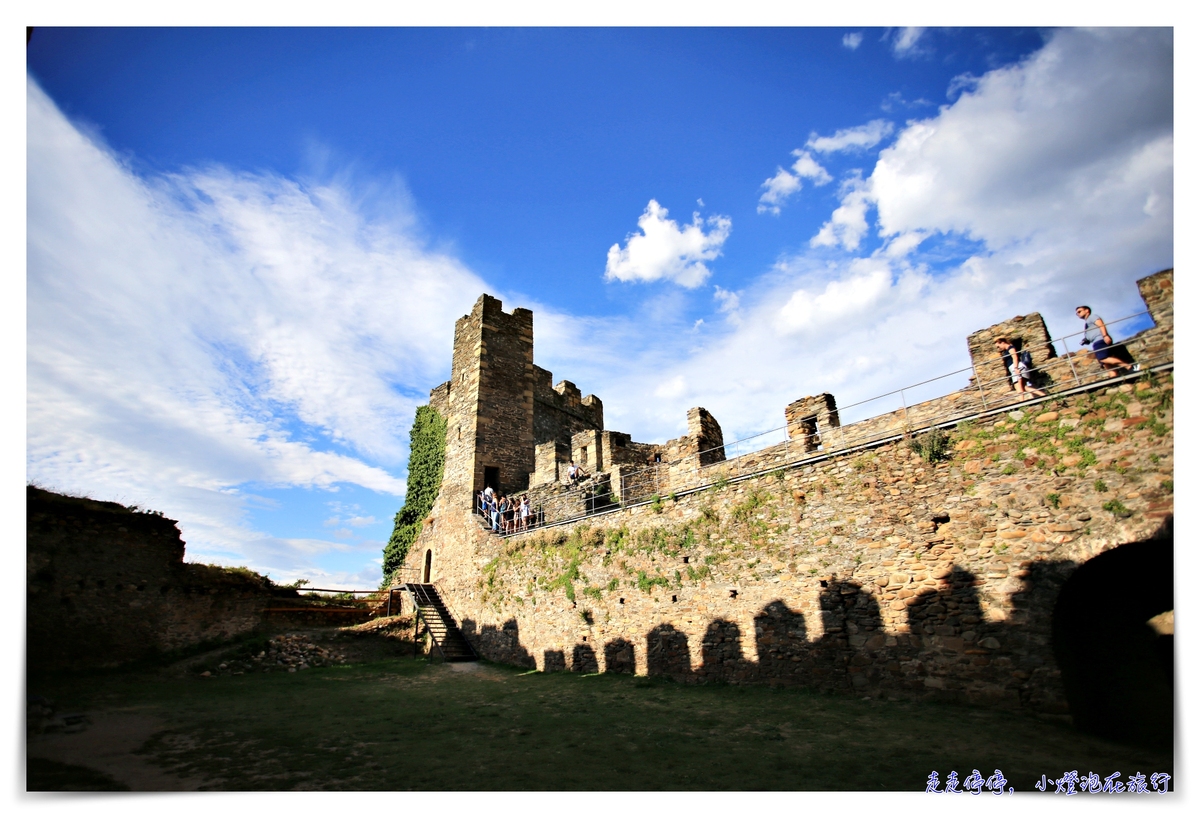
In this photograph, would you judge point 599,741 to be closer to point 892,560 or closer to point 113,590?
point 892,560

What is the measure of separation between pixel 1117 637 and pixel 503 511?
14664mm

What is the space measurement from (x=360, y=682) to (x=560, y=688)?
16.0 feet

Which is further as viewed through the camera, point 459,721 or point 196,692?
point 196,692

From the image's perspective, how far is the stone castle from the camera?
7211mm

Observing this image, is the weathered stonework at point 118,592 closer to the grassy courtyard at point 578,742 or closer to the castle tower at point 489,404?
the grassy courtyard at point 578,742

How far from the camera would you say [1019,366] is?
8914 millimetres

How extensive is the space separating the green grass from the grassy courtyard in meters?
0.03

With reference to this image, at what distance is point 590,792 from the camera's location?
5469 millimetres

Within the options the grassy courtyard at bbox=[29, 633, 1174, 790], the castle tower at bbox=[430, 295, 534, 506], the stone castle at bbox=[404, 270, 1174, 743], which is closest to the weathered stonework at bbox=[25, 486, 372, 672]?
the grassy courtyard at bbox=[29, 633, 1174, 790]

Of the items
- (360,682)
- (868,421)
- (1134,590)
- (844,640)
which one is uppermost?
(868,421)

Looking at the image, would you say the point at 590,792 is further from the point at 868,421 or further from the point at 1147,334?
the point at 1147,334

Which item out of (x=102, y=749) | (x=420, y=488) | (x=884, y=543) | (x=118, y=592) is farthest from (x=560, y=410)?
(x=102, y=749)

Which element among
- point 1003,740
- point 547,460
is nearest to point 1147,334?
point 1003,740

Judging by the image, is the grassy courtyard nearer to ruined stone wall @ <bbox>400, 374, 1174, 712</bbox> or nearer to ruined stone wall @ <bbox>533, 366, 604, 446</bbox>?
ruined stone wall @ <bbox>400, 374, 1174, 712</bbox>
